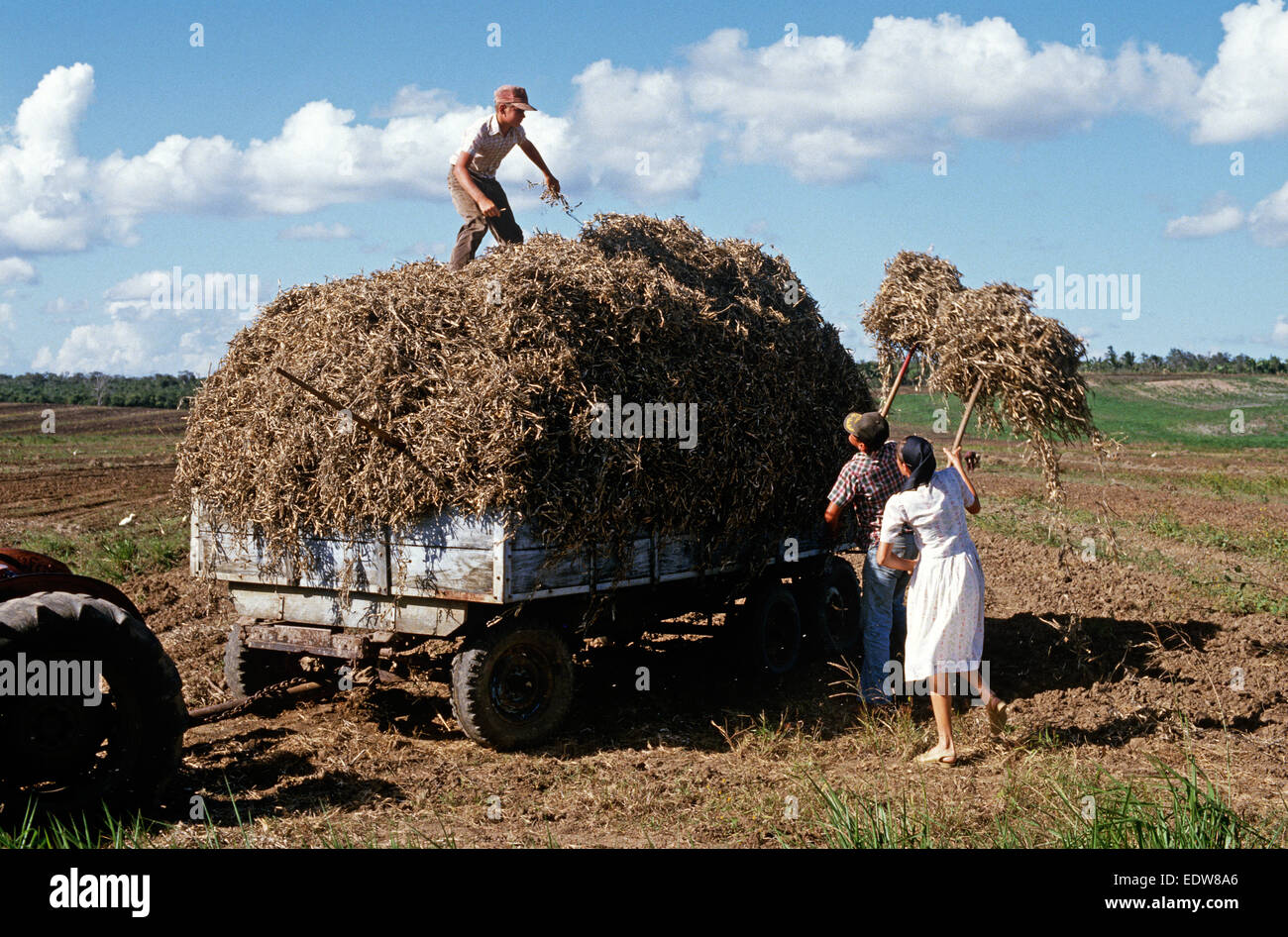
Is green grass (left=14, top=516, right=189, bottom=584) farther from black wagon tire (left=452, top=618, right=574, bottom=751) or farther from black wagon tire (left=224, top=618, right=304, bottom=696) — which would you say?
black wagon tire (left=452, top=618, right=574, bottom=751)

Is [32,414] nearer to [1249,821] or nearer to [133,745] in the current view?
[133,745]

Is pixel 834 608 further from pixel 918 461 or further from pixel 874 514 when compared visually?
pixel 918 461

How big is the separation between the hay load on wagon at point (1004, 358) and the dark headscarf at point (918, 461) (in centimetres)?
163

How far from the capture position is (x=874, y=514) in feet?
25.9

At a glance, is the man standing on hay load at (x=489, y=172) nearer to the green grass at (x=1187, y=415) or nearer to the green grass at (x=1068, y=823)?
the green grass at (x=1068, y=823)

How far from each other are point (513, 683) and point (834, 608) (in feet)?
12.3

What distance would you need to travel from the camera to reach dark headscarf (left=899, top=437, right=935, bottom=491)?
21.2 ft

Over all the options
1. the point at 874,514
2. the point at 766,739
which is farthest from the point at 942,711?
the point at 874,514

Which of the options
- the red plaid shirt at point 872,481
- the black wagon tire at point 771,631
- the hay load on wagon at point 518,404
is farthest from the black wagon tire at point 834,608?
the red plaid shirt at point 872,481

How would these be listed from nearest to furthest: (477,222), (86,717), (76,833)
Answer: (76,833) < (86,717) < (477,222)

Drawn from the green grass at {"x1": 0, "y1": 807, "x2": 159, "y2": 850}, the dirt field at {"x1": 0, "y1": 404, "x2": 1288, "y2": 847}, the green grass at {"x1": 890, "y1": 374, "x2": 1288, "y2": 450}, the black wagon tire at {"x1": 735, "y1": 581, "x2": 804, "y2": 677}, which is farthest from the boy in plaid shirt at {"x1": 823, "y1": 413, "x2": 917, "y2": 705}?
the green grass at {"x1": 890, "y1": 374, "x2": 1288, "y2": 450}

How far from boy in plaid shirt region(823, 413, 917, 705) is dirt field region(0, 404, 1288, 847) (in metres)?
0.40

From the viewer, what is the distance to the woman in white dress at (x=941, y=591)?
6.46 m
